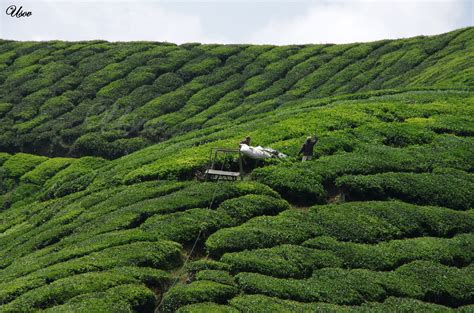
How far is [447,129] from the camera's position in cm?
5062

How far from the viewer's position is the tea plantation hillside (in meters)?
29.0

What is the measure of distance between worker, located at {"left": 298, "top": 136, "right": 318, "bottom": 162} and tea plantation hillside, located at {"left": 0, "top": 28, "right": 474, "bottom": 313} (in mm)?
593

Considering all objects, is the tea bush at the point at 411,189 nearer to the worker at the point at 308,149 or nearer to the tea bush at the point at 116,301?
the worker at the point at 308,149

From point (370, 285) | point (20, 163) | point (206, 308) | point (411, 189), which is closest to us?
point (206, 308)

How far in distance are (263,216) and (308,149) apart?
8.43 m

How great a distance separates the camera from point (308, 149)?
42.7 m

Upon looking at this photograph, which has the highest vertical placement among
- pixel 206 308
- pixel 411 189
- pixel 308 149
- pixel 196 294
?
pixel 308 149

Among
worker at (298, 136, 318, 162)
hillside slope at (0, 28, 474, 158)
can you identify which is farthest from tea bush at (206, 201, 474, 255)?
hillside slope at (0, 28, 474, 158)

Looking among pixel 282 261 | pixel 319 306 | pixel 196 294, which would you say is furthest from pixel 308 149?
pixel 196 294

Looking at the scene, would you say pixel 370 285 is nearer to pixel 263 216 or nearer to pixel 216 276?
pixel 216 276

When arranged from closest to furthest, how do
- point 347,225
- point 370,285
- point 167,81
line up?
point 370,285, point 347,225, point 167,81

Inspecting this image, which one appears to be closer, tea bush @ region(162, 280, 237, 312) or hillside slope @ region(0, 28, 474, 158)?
tea bush @ region(162, 280, 237, 312)

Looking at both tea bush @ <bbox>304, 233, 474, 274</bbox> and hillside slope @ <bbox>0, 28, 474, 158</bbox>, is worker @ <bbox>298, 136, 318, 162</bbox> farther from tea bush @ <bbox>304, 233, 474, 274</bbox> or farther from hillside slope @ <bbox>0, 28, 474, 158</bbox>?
hillside slope @ <bbox>0, 28, 474, 158</bbox>

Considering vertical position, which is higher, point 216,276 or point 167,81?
point 167,81
